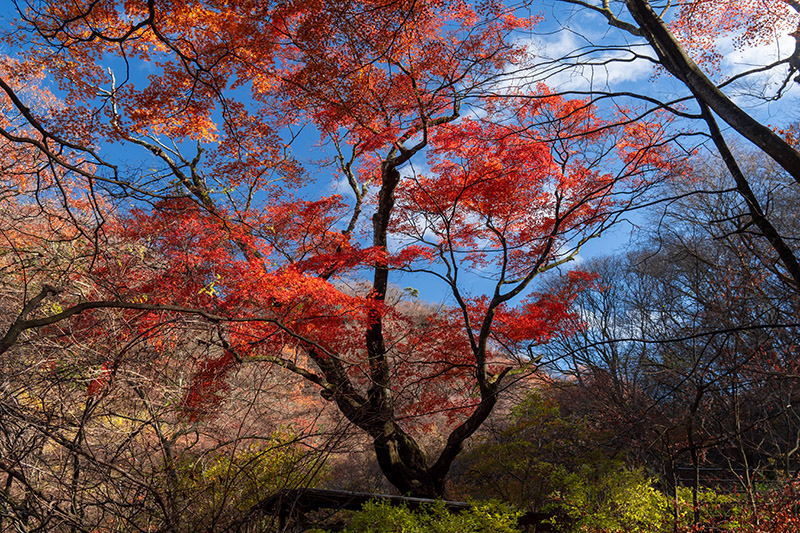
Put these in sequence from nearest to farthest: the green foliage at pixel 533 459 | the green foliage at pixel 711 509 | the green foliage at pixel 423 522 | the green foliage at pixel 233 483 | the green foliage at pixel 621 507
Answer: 1. the green foliage at pixel 233 483
2. the green foliage at pixel 423 522
3. the green foliage at pixel 711 509
4. the green foliage at pixel 621 507
5. the green foliage at pixel 533 459

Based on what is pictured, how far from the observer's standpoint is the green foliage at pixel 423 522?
14.7 ft

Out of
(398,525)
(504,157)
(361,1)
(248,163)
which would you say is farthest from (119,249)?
(504,157)

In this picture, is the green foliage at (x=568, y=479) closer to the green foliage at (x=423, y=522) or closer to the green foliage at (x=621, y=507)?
the green foliage at (x=621, y=507)

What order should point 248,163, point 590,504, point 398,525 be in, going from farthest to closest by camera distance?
point 248,163
point 590,504
point 398,525

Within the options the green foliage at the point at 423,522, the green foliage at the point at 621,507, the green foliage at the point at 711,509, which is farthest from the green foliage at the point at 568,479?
the green foliage at the point at 423,522

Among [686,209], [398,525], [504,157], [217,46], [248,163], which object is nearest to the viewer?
[398,525]

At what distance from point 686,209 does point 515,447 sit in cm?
784

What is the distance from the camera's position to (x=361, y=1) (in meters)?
5.59

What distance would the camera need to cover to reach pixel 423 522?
498cm

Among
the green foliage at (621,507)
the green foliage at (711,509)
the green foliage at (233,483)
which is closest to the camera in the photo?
the green foliage at (233,483)

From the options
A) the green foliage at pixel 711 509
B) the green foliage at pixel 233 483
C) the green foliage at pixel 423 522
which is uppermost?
the green foliage at pixel 233 483

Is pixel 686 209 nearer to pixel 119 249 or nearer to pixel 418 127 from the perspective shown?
pixel 418 127

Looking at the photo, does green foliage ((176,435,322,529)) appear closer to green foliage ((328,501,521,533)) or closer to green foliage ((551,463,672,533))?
green foliage ((328,501,521,533))

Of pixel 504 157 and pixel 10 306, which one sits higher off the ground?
pixel 504 157
